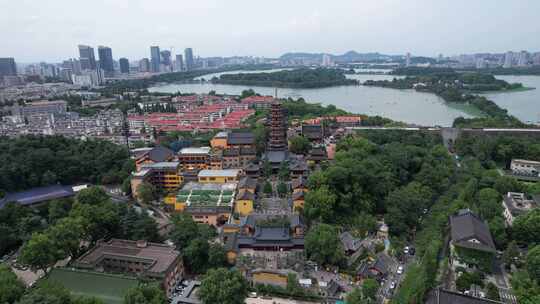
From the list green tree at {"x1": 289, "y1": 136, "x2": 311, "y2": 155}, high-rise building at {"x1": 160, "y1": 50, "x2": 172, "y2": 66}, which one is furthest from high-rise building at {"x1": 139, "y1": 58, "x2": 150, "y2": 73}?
green tree at {"x1": 289, "y1": 136, "x2": 311, "y2": 155}

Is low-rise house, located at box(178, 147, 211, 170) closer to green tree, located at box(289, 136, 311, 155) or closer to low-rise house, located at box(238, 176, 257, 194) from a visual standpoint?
low-rise house, located at box(238, 176, 257, 194)

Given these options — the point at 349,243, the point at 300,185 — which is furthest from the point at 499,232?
the point at 300,185

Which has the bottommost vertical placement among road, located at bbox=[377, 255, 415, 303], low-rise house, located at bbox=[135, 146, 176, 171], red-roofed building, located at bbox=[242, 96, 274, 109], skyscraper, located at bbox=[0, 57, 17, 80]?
road, located at bbox=[377, 255, 415, 303]

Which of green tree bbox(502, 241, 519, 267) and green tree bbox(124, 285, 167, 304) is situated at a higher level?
green tree bbox(124, 285, 167, 304)

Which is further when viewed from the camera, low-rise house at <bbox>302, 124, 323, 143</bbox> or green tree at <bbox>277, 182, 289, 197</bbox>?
low-rise house at <bbox>302, 124, 323, 143</bbox>

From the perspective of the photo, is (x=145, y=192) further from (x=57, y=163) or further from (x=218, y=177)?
(x=57, y=163)

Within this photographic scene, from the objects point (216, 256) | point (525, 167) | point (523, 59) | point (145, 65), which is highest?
point (523, 59)

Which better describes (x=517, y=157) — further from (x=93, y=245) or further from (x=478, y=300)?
(x=93, y=245)
